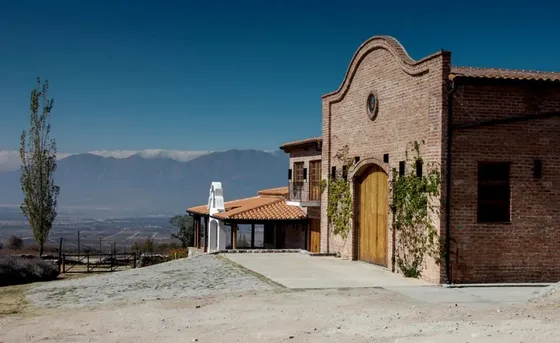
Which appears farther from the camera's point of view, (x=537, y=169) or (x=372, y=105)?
(x=372, y=105)

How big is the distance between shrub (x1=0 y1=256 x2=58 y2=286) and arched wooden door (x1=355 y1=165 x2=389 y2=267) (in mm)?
14663

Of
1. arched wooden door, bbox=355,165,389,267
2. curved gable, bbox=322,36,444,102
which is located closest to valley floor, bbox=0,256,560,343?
arched wooden door, bbox=355,165,389,267

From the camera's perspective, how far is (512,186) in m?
16.4

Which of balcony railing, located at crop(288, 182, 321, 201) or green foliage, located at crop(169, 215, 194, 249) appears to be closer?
balcony railing, located at crop(288, 182, 321, 201)

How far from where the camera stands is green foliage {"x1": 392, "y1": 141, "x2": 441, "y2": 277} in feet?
53.6

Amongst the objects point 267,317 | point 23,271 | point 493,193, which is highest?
point 493,193

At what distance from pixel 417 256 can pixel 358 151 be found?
5.28 meters

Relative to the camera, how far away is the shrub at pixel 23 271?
25922 mm

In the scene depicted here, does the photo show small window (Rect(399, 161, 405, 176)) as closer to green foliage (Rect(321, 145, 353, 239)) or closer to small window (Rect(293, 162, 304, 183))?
green foliage (Rect(321, 145, 353, 239))

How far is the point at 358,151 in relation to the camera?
21.4m

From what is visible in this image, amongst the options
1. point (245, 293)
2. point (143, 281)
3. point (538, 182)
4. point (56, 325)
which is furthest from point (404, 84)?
point (56, 325)

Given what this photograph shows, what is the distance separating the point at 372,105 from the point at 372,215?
3.58 m

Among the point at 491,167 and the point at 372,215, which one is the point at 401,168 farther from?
the point at 372,215

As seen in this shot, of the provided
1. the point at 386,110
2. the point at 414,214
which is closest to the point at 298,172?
the point at 386,110
